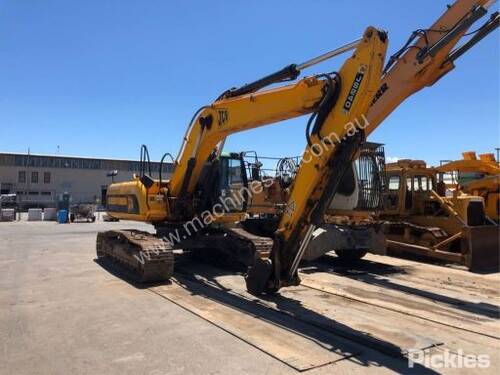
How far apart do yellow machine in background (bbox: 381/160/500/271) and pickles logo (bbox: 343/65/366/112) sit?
659 centimetres

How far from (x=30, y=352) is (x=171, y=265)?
3.97m

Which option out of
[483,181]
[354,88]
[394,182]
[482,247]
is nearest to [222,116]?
[354,88]

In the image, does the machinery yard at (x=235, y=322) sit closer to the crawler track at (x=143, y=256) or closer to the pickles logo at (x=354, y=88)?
the crawler track at (x=143, y=256)

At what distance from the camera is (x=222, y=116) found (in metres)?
9.36

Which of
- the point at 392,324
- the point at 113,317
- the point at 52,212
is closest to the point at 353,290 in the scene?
the point at 392,324

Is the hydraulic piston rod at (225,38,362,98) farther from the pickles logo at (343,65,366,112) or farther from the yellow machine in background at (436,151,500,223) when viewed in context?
the yellow machine in background at (436,151,500,223)

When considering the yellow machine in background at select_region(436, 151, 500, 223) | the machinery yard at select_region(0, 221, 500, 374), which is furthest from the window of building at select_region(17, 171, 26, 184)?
the yellow machine in background at select_region(436, 151, 500, 223)

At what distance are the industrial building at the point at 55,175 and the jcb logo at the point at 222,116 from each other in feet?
169

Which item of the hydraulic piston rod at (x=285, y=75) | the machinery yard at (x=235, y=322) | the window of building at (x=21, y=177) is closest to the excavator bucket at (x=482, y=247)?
the machinery yard at (x=235, y=322)

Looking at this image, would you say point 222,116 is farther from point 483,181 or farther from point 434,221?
point 483,181

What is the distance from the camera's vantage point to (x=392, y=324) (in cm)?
644

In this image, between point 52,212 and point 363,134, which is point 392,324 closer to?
point 363,134

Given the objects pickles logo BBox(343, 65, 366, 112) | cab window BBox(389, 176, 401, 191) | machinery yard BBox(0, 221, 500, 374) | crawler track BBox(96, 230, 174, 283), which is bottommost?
machinery yard BBox(0, 221, 500, 374)

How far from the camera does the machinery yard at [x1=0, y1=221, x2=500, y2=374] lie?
16.4ft
